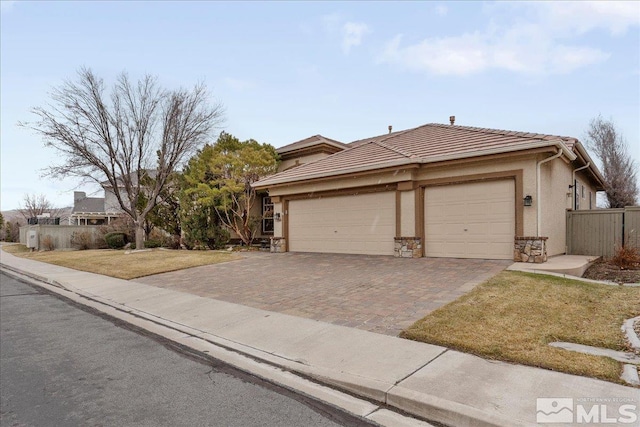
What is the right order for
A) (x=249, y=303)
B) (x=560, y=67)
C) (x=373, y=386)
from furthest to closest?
(x=560, y=67) → (x=249, y=303) → (x=373, y=386)

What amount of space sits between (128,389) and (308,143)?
16.0m

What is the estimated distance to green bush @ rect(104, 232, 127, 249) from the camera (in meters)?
23.5

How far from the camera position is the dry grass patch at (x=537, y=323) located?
397cm

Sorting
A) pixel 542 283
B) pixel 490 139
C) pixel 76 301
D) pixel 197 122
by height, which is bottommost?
pixel 76 301

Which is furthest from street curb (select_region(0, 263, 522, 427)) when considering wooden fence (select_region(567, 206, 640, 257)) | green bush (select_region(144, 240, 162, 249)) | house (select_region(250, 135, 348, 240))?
green bush (select_region(144, 240, 162, 249))

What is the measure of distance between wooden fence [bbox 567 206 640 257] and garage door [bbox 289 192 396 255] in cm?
638

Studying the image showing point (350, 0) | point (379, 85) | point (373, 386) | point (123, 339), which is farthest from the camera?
point (379, 85)

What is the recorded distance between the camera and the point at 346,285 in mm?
8391

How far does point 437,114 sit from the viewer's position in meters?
20.8

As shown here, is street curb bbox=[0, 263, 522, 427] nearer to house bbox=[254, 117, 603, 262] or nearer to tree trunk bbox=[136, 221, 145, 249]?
house bbox=[254, 117, 603, 262]

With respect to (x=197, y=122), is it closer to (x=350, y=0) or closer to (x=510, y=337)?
(x=350, y=0)

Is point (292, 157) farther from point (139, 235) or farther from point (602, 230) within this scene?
point (602, 230)

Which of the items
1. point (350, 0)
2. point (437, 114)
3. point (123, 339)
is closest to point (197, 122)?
point (350, 0)

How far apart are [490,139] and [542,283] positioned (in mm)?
5524
